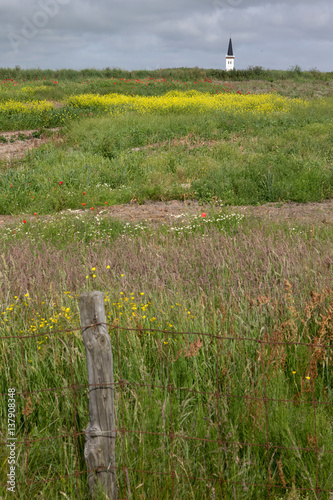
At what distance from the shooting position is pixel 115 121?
638 inches

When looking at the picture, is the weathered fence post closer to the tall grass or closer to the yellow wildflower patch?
the tall grass

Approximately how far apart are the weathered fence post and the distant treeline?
33.8 m

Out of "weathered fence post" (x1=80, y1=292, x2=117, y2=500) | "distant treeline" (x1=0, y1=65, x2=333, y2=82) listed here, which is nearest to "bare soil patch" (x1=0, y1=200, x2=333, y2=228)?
"weathered fence post" (x1=80, y1=292, x2=117, y2=500)

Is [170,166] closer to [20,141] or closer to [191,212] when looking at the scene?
[191,212]

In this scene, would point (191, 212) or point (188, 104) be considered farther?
point (188, 104)

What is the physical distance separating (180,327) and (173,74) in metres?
33.8

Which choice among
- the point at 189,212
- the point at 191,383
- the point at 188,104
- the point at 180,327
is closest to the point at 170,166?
the point at 189,212

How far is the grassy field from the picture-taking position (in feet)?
8.25

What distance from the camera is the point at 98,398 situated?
2.35m

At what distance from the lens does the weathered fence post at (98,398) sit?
7.64ft

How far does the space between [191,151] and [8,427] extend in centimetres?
1110

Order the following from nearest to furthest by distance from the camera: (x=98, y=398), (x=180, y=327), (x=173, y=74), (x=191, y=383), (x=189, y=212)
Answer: (x=98, y=398) < (x=191, y=383) < (x=180, y=327) < (x=189, y=212) < (x=173, y=74)

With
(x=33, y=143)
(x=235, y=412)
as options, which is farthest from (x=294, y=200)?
(x=33, y=143)

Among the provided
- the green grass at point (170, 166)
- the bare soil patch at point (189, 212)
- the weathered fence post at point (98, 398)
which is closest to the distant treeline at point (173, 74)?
the green grass at point (170, 166)
